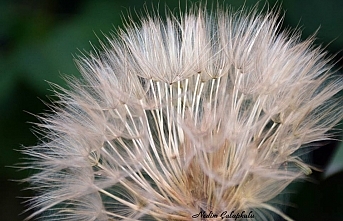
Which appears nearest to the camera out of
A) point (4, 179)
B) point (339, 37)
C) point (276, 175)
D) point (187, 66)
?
point (276, 175)

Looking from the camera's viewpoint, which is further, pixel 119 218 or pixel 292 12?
pixel 292 12

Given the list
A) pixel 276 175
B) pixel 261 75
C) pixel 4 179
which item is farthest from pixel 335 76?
pixel 4 179

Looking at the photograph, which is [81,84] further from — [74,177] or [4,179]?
[4,179]

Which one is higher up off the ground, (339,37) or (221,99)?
(339,37)

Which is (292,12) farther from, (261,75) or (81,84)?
(81,84)

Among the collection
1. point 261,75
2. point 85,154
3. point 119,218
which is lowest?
point 119,218

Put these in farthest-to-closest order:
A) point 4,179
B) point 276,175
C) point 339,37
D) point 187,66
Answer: point 4,179 < point 339,37 < point 187,66 < point 276,175

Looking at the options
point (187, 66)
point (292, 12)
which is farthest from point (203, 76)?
point (292, 12)
